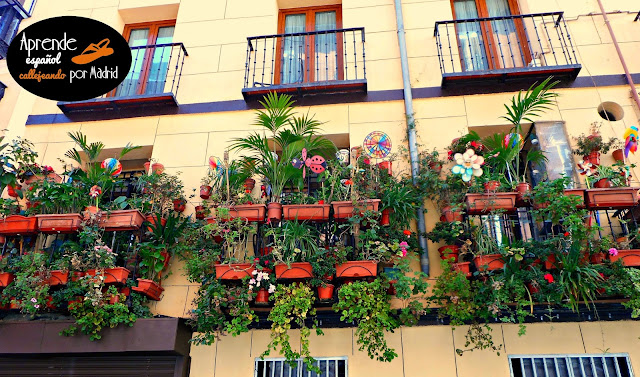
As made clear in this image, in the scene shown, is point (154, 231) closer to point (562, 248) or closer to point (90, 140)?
point (90, 140)

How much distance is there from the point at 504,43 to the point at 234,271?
5.88 metres

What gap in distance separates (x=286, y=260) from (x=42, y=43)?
20.8 feet

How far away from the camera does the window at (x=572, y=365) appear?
5.48m

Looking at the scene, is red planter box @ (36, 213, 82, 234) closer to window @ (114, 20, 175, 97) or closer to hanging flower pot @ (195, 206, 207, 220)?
hanging flower pot @ (195, 206, 207, 220)

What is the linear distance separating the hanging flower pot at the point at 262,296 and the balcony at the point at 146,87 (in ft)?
12.4

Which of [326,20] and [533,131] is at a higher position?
[326,20]

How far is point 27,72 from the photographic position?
8273 millimetres

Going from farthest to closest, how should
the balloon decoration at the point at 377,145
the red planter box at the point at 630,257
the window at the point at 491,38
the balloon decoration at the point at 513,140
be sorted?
the window at the point at 491,38 < the balloon decoration at the point at 377,145 < the balloon decoration at the point at 513,140 < the red planter box at the point at 630,257

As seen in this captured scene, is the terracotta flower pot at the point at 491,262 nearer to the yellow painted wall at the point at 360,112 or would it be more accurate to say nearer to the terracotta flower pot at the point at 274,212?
the yellow painted wall at the point at 360,112

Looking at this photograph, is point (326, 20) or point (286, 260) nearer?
point (286, 260)

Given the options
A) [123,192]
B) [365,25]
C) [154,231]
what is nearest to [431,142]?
[365,25]

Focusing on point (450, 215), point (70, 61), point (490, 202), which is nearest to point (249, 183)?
point (450, 215)

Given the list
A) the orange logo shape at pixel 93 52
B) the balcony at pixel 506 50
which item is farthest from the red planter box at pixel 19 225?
Result: the balcony at pixel 506 50

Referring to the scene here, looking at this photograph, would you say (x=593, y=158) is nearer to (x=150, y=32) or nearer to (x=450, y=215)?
(x=450, y=215)
